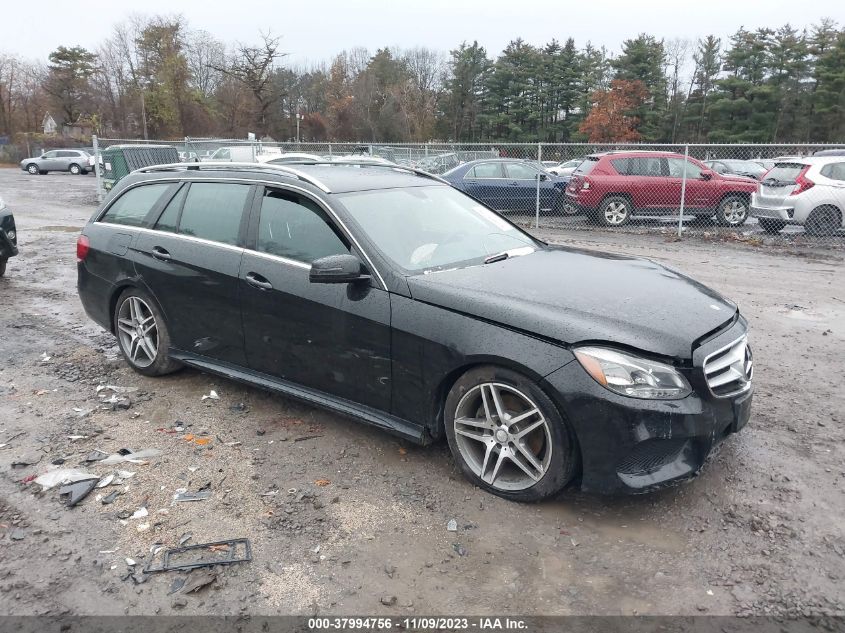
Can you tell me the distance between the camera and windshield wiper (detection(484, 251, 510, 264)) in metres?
4.26

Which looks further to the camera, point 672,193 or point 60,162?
point 60,162

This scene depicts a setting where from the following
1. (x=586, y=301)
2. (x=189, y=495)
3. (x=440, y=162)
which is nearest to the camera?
(x=586, y=301)

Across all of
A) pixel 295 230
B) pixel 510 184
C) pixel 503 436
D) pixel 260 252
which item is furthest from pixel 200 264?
pixel 510 184

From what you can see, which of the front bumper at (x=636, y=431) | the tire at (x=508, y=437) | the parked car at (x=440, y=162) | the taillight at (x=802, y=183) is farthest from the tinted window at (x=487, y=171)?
the front bumper at (x=636, y=431)

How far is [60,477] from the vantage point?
3859mm

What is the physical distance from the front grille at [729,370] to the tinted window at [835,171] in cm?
1123

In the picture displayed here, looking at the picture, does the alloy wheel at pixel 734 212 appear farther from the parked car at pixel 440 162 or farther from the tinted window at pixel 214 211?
the tinted window at pixel 214 211

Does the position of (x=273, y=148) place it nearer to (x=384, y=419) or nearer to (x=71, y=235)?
(x=71, y=235)

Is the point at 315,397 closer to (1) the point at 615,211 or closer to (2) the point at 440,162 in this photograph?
(1) the point at 615,211

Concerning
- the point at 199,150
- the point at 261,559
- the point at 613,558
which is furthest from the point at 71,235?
the point at 613,558

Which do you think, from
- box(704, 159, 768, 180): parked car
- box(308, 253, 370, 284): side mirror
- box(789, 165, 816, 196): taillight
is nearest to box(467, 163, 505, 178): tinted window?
box(789, 165, 816, 196): taillight

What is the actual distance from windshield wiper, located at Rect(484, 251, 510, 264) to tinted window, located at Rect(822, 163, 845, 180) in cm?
1130

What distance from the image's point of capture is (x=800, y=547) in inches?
123

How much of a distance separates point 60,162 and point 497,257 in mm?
44981
